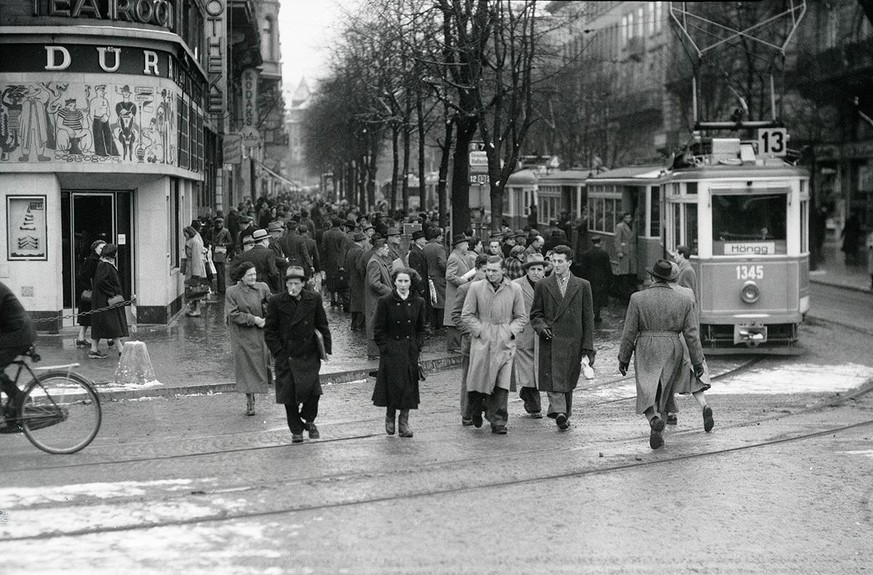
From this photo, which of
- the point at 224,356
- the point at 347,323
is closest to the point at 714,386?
the point at 224,356

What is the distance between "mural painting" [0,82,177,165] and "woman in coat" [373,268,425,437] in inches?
393

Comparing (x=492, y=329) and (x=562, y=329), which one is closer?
(x=492, y=329)

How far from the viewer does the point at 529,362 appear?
13.0m

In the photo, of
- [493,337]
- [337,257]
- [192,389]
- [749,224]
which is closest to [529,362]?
[493,337]

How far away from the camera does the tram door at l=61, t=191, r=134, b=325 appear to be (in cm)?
2098

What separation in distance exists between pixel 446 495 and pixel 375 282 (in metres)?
8.27

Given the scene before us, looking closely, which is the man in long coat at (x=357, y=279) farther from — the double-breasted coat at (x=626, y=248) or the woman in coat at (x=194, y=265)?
the double-breasted coat at (x=626, y=248)

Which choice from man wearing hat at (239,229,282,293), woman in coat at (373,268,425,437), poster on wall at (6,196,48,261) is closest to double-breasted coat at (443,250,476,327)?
man wearing hat at (239,229,282,293)

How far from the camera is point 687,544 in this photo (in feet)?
26.4

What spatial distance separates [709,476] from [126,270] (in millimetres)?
13716

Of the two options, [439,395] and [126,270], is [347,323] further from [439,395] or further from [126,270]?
[439,395]

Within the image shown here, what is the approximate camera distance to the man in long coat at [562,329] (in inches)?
488

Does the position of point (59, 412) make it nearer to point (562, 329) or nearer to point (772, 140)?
point (562, 329)

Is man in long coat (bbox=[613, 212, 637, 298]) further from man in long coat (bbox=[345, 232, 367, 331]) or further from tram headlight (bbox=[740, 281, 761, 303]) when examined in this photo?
tram headlight (bbox=[740, 281, 761, 303])
